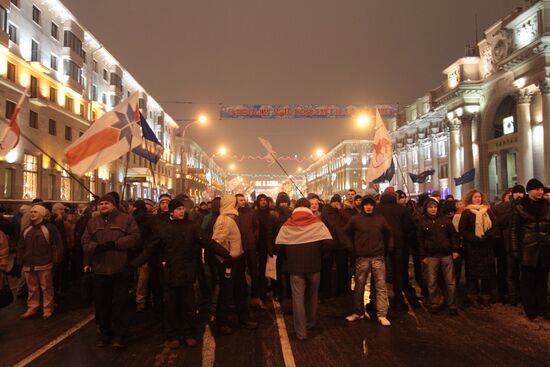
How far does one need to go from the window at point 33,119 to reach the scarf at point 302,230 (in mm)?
30649

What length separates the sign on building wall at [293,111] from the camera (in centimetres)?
3272

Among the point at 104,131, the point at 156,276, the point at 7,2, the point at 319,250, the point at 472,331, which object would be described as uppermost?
the point at 7,2

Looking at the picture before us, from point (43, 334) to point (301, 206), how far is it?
433cm

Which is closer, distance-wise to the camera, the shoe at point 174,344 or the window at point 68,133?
the shoe at point 174,344

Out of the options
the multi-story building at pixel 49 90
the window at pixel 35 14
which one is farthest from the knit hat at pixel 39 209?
the window at pixel 35 14

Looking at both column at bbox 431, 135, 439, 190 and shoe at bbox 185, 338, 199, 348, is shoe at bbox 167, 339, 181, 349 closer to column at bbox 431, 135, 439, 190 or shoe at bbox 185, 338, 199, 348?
shoe at bbox 185, 338, 199, 348

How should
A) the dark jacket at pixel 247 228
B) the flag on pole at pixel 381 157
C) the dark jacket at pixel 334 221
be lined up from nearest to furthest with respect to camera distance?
the dark jacket at pixel 247 228, the dark jacket at pixel 334 221, the flag on pole at pixel 381 157

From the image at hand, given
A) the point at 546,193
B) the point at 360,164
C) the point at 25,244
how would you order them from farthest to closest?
the point at 360,164 → the point at 546,193 → the point at 25,244

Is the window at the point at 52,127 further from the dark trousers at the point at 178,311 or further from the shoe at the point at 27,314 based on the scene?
the dark trousers at the point at 178,311

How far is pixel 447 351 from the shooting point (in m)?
5.51

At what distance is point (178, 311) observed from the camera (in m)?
6.07

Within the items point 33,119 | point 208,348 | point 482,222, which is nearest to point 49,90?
point 33,119

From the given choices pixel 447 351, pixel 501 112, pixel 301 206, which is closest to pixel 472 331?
pixel 447 351

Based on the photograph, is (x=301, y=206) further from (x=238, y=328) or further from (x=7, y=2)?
(x=7, y=2)
